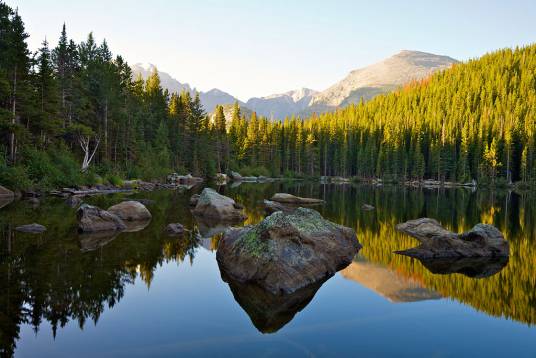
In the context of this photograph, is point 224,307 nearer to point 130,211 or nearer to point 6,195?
point 130,211

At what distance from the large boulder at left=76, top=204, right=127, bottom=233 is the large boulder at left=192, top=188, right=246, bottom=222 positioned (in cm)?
686

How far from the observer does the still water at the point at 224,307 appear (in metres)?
7.12

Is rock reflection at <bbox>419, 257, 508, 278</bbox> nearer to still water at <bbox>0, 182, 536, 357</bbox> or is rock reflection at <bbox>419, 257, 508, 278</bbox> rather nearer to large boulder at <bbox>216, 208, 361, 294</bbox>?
still water at <bbox>0, 182, 536, 357</bbox>

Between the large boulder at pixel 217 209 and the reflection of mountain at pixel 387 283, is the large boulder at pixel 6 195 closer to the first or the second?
the large boulder at pixel 217 209

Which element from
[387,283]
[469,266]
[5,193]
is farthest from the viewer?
[5,193]

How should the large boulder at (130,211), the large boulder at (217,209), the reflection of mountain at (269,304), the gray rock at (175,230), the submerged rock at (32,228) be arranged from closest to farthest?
the reflection of mountain at (269,304) < the submerged rock at (32,228) < the gray rock at (175,230) < the large boulder at (130,211) < the large boulder at (217,209)

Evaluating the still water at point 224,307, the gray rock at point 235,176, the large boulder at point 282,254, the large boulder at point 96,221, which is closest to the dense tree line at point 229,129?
the gray rock at point 235,176

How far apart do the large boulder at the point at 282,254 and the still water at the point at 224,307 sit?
1.52ft

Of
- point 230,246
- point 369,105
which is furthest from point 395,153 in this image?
point 230,246

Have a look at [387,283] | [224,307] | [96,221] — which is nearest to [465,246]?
[387,283]

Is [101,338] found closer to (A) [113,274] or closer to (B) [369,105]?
(A) [113,274]

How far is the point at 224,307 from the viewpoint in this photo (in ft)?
30.2

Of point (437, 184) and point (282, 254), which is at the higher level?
point (282, 254)

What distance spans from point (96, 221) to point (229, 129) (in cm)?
10258
